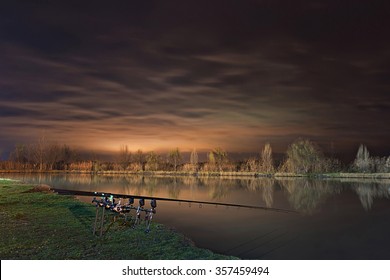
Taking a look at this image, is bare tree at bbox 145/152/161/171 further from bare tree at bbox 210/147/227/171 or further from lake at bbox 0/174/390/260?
lake at bbox 0/174/390/260

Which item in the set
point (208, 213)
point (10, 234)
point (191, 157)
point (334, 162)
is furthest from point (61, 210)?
point (191, 157)

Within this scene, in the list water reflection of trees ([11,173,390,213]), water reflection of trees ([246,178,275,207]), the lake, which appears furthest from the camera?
water reflection of trees ([11,173,390,213])

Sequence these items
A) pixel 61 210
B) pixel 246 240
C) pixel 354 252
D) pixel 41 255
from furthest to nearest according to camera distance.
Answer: pixel 61 210 → pixel 246 240 → pixel 354 252 → pixel 41 255

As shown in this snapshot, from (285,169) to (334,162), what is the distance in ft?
35.7

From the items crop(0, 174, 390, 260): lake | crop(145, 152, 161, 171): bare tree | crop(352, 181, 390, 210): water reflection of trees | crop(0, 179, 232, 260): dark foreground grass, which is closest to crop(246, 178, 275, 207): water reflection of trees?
crop(0, 174, 390, 260): lake

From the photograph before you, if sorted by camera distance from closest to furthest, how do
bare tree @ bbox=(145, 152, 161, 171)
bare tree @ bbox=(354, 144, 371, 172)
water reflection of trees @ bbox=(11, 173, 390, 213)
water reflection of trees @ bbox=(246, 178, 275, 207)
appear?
water reflection of trees @ bbox=(246, 178, 275, 207) < water reflection of trees @ bbox=(11, 173, 390, 213) < bare tree @ bbox=(354, 144, 371, 172) < bare tree @ bbox=(145, 152, 161, 171)

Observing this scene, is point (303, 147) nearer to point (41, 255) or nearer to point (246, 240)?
point (246, 240)

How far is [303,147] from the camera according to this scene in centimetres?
7656

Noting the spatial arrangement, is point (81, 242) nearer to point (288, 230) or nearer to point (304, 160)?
point (288, 230)

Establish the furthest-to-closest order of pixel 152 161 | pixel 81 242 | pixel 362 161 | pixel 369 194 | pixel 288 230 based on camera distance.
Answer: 1. pixel 152 161
2. pixel 362 161
3. pixel 369 194
4. pixel 288 230
5. pixel 81 242

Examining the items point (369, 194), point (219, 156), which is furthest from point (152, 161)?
point (369, 194)

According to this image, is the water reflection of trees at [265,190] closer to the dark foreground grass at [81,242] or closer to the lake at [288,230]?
the lake at [288,230]

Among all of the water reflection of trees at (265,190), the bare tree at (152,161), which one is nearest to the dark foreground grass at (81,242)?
the water reflection of trees at (265,190)

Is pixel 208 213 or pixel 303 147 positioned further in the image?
pixel 303 147
